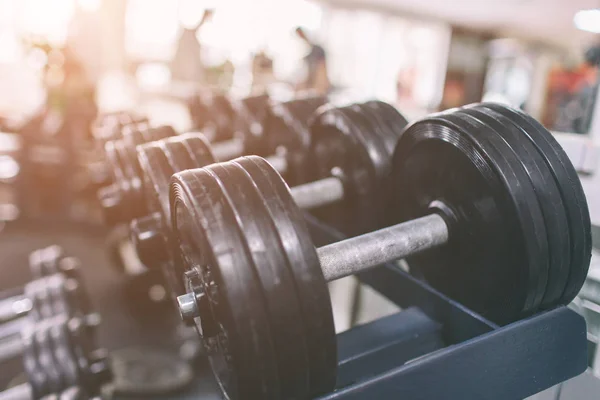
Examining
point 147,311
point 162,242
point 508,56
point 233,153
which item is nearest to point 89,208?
point 147,311

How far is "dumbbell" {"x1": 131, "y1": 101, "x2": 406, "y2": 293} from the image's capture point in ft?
2.85

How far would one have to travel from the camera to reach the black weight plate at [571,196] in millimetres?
709

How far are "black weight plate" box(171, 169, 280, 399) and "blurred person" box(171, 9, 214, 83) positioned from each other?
2761mm

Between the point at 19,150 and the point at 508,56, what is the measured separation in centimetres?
723

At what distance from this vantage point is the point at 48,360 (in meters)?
1.07

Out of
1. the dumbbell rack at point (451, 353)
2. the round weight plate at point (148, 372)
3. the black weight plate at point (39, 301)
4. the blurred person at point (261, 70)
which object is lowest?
the round weight plate at point (148, 372)

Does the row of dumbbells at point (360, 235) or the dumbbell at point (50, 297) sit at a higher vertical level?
the row of dumbbells at point (360, 235)

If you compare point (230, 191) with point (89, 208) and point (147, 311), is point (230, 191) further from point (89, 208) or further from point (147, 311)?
point (89, 208)

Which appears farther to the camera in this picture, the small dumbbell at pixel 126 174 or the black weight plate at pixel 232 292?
the small dumbbell at pixel 126 174

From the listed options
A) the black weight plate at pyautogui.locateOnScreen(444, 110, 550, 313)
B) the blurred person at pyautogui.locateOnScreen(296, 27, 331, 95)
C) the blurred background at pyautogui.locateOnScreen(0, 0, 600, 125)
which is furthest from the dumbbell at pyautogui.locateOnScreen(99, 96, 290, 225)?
the blurred person at pyautogui.locateOnScreen(296, 27, 331, 95)

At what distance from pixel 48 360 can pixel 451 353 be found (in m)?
0.93

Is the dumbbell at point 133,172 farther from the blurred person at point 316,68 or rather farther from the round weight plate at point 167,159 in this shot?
the blurred person at point 316,68

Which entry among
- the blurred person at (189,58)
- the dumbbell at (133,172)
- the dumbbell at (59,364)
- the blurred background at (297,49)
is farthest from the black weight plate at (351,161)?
the blurred person at (189,58)

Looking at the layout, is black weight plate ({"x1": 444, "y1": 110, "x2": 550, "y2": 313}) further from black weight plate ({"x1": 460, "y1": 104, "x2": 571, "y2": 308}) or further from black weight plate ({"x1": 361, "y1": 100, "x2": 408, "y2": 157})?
black weight plate ({"x1": 361, "y1": 100, "x2": 408, "y2": 157})
